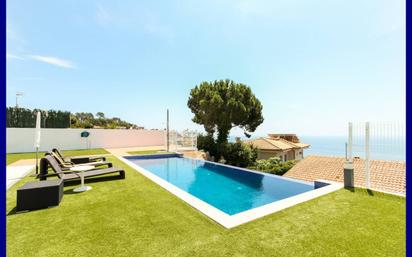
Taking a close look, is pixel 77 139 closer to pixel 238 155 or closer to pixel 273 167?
pixel 238 155

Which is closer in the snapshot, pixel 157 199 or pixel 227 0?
pixel 157 199

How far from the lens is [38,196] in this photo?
4984 mm

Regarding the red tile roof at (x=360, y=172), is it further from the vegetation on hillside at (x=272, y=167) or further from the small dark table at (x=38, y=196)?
the small dark table at (x=38, y=196)

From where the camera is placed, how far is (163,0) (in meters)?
10.4

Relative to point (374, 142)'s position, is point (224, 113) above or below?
above

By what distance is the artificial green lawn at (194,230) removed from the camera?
10.7 ft

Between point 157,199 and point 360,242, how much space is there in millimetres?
4582

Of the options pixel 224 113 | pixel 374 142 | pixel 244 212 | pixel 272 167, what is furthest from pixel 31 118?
pixel 374 142

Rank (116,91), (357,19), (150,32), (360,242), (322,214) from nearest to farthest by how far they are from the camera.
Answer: (360,242)
(322,214)
(357,19)
(150,32)
(116,91)

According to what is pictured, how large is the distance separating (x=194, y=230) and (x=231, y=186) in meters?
5.71
